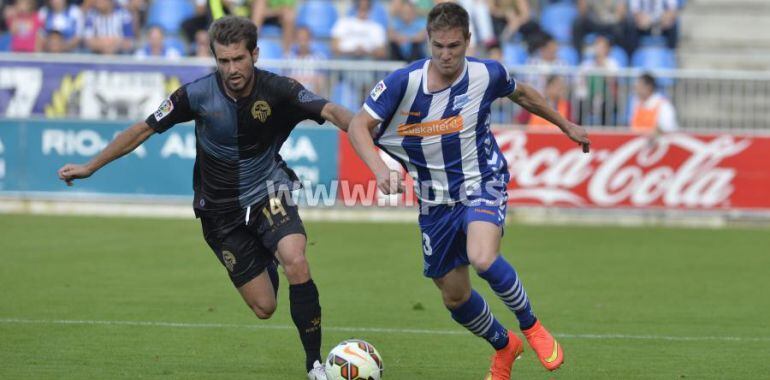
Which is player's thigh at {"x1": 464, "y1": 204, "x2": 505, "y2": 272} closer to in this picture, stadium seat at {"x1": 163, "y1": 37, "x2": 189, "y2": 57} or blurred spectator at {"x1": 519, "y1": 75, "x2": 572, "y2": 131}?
blurred spectator at {"x1": 519, "y1": 75, "x2": 572, "y2": 131}

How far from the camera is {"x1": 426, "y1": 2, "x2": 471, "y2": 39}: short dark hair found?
23.8 feet

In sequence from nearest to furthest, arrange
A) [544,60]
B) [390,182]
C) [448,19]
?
1. [390,182]
2. [448,19]
3. [544,60]

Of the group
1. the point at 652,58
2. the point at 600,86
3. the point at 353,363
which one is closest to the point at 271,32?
the point at 600,86

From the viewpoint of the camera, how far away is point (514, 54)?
802 inches

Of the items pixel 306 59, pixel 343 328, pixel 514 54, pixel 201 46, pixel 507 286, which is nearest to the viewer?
pixel 507 286

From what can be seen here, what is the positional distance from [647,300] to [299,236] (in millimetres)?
4549

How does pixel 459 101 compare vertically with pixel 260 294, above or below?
above

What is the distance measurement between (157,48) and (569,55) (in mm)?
6504

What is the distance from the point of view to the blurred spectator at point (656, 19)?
68.2 feet

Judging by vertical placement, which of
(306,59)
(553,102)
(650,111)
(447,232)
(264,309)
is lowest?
(264,309)

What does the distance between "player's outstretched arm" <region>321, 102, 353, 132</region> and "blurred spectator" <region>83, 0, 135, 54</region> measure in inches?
526

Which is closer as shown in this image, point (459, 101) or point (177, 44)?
point (459, 101)

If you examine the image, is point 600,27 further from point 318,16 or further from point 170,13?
point 170,13

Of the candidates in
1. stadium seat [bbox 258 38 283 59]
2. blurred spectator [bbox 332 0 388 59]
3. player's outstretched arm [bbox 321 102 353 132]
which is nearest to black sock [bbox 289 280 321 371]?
player's outstretched arm [bbox 321 102 353 132]
